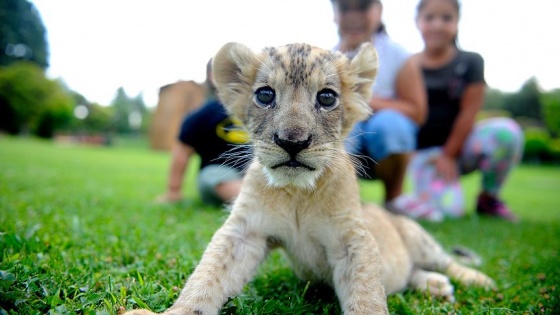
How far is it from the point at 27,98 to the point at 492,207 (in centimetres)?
800

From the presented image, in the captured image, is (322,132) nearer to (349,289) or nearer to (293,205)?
(293,205)

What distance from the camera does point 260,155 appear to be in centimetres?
246

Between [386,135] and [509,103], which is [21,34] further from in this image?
[509,103]

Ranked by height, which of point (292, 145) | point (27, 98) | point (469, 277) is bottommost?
point (469, 277)

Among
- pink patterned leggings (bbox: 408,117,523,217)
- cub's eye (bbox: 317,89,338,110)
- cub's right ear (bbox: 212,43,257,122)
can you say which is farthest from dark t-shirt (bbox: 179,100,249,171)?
pink patterned leggings (bbox: 408,117,523,217)

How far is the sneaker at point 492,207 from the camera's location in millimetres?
7664

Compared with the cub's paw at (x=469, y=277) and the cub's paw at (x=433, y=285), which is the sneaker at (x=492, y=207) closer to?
the cub's paw at (x=469, y=277)

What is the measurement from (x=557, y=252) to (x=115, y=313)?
196 inches

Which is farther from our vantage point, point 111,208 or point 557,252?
point 111,208

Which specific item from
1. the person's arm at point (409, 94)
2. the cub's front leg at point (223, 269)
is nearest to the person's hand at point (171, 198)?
the person's arm at point (409, 94)

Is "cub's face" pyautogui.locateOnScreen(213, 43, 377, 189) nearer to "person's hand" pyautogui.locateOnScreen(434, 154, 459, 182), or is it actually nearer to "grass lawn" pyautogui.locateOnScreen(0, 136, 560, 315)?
"grass lawn" pyautogui.locateOnScreen(0, 136, 560, 315)

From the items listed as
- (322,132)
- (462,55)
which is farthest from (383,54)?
(322,132)

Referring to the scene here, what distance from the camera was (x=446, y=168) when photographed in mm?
7617

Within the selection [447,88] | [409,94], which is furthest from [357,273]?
[447,88]
